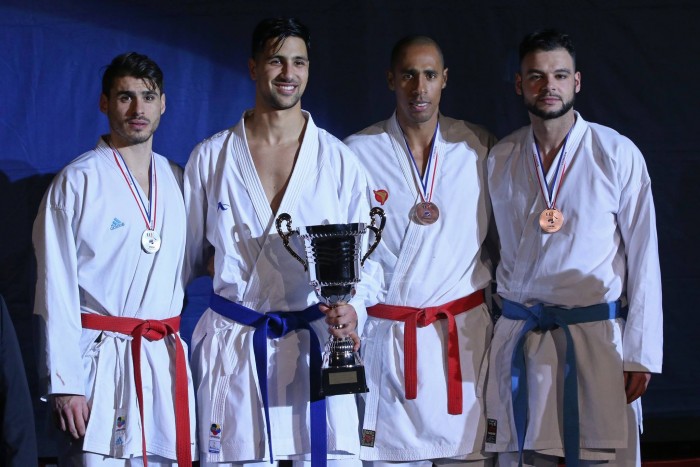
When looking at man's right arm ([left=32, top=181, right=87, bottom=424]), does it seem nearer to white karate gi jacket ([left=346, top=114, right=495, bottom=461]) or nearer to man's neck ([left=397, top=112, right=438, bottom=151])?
white karate gi jacket ([left=346, top=114, right=495, bottom=461])

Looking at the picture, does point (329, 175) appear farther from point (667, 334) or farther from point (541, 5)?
point (667, 334)

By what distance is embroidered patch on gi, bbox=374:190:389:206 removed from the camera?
302 centimetres

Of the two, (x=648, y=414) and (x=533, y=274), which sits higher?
(x=533, y=274)

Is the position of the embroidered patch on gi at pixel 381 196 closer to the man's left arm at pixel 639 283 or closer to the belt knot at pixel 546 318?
the belt knot at pixel 546 318

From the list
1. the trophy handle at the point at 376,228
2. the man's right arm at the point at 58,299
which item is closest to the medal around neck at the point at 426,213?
the trophy handle at the point at 376,228

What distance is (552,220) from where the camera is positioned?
2836 millimetres

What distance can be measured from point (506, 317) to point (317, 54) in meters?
1.34

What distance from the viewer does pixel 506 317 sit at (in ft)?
9.74

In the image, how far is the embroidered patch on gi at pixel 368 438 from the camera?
9.61 ft

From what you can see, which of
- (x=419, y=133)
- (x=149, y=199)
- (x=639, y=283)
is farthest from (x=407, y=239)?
(x=149, y=199)

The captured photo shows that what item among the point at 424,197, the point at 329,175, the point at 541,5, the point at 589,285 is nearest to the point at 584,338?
the point at 589,285

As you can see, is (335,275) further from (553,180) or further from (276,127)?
(553,180)

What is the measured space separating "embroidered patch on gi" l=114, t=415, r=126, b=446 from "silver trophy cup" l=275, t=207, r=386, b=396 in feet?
2.07

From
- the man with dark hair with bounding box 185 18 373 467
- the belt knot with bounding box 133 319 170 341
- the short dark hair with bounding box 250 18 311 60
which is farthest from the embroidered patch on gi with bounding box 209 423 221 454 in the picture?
the short dark hair with bounding box 250 18 311 60
